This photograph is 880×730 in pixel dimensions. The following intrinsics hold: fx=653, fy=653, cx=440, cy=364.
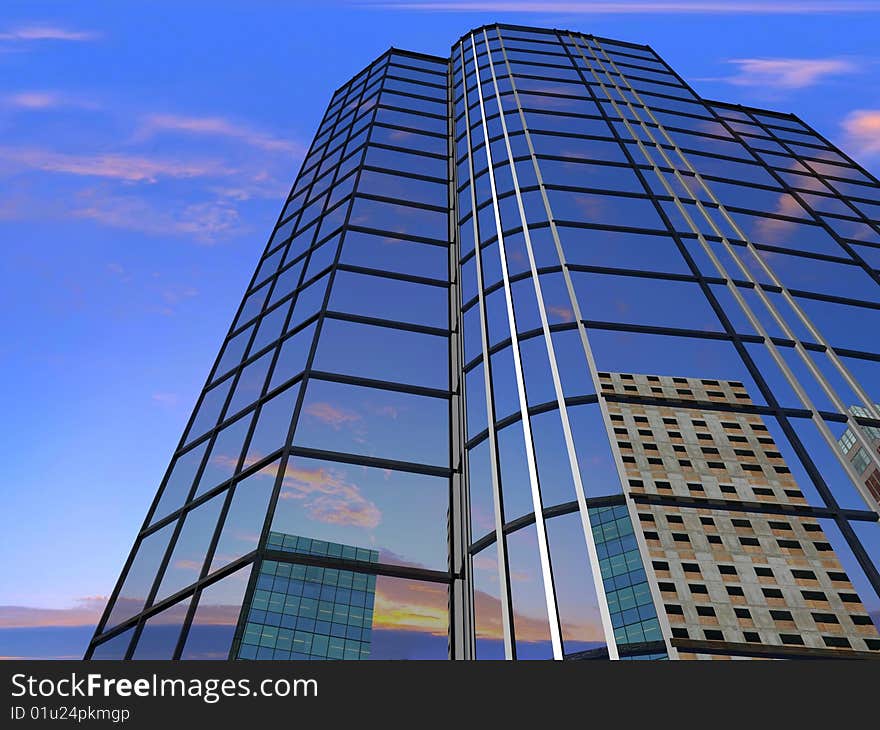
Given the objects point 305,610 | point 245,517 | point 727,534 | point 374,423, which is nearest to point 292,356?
point 374,423

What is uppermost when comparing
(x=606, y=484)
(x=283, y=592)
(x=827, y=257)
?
(x=827, y=257)

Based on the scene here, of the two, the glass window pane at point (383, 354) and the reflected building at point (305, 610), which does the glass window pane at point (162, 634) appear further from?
the glass window pane at point (383, 354)

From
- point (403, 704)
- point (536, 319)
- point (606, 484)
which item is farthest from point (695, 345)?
point (403, 704)

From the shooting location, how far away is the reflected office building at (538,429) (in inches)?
344

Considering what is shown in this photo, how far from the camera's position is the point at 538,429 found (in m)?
11.0

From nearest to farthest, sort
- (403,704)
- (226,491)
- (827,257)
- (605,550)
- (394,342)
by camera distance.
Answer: (403,704) → (605,550) → (226,491) → (394,342) → (827,257)

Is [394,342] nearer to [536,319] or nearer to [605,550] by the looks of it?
[536,319]

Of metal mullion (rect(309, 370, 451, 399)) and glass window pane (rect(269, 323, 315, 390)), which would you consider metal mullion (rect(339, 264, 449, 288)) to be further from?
metal mullion (rect(309, 370, 451, 399))

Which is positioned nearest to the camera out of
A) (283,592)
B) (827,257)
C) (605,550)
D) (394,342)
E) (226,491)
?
(605,550)

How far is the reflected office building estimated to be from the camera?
344 inches

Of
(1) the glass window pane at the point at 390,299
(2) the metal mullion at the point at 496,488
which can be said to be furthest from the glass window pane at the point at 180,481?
(2) the metal mullion at the point at 496,488

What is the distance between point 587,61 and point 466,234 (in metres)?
15.1

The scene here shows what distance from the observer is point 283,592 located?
31.5 ft

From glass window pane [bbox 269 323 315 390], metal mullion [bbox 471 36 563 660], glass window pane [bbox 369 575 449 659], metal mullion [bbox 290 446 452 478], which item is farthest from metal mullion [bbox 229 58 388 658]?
metal mullion [bbox 471 36 563 660]
